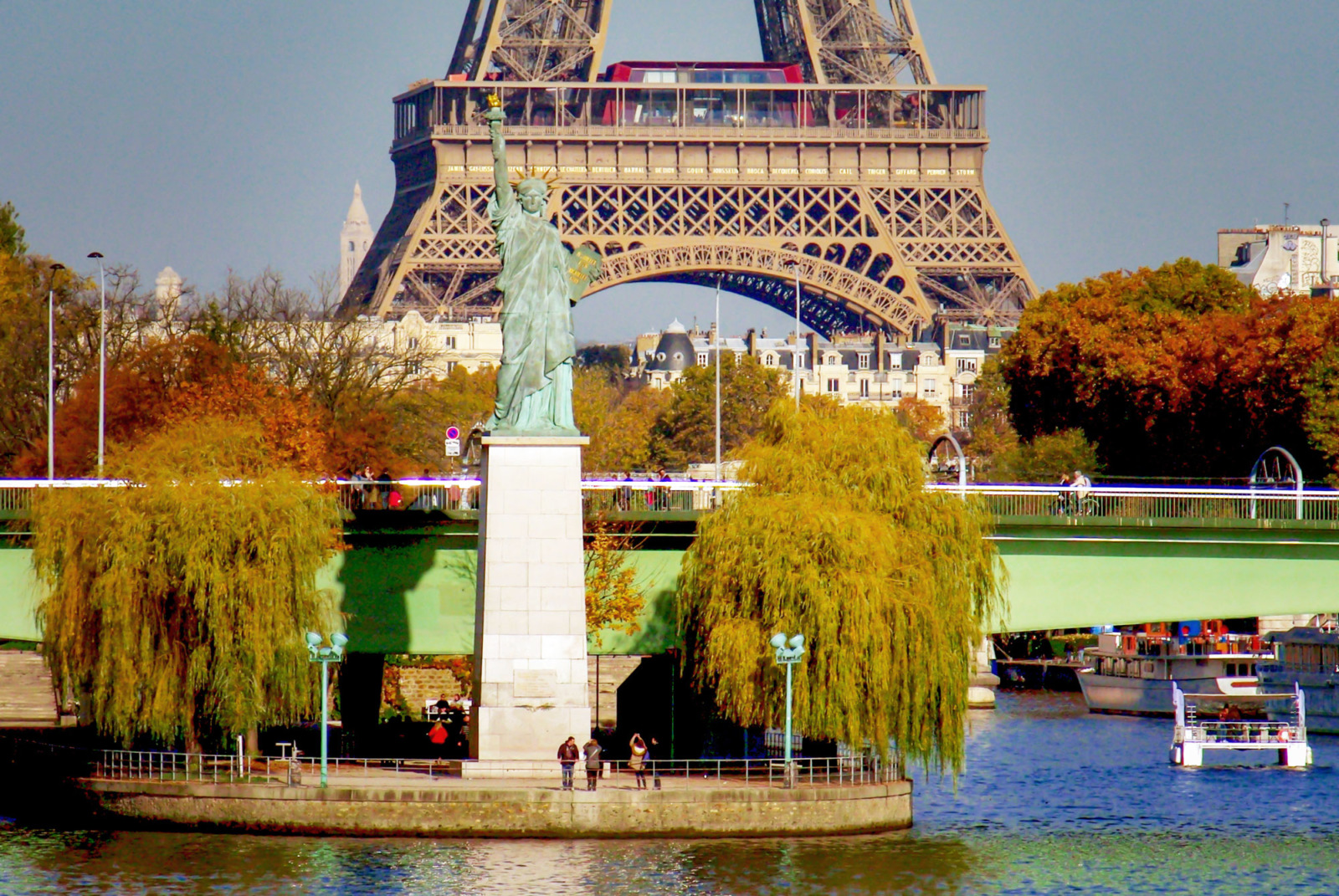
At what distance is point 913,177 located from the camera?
387ft

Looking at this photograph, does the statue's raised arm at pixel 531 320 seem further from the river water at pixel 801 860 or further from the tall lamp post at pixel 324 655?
the river water at pixel 801 860

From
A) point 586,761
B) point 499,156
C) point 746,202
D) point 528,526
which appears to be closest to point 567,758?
point 586,761

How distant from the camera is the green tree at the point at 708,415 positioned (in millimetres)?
108625

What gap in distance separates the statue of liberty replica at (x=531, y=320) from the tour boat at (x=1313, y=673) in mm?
28924

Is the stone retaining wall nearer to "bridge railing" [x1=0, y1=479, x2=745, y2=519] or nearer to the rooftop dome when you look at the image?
"bridge railing" [x1=0, y1=479, x2=745, y2=519]

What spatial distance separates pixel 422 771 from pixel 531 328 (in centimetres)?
753

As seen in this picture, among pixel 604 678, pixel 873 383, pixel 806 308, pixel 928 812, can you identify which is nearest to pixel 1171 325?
pixel 604 678

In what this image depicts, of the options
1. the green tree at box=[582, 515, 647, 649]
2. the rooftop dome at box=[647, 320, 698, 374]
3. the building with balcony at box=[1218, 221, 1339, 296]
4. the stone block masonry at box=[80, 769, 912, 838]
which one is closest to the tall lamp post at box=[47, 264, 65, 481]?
the green tree at box=[582, 515, 647, 649]

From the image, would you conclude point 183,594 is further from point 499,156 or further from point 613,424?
point 613,424

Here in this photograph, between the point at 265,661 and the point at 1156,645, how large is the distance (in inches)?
1539

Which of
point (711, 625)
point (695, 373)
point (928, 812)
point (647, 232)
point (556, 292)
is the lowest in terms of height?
point (928, 812)

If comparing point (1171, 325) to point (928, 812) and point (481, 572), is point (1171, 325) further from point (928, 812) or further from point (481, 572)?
point (481, 572)

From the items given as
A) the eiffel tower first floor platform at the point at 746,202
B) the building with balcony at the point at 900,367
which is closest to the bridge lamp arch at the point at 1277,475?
the eiffel tower first floor platform at the point at 746,202

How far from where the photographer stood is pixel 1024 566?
4522 centimetres
